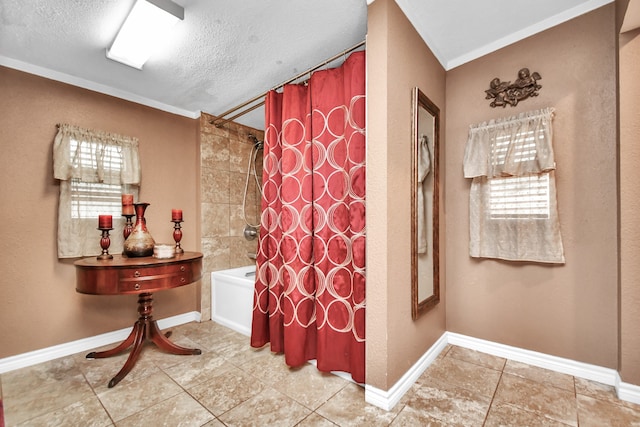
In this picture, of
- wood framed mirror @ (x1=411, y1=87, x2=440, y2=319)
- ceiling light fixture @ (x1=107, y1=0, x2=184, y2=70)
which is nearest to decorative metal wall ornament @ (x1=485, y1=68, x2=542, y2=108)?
wood framed mirror @ (x1=411, y1=87, x2=440, y2=319)

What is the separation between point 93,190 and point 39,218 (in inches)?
15.5

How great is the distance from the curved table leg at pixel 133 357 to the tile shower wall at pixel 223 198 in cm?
80

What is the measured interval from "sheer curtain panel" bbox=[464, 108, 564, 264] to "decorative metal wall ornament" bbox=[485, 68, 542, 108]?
143 millimetres

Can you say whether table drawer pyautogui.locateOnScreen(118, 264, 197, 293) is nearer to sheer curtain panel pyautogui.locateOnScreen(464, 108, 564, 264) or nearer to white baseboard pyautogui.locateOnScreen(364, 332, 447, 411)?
white baseboard pyautogui.locateOnScreen(364, 332, 447, 411)

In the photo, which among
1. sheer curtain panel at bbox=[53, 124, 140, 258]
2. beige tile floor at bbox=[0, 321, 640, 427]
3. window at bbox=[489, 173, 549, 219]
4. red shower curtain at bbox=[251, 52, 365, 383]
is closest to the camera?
beige tile floor at bbox=[0, 321, 640, 427]

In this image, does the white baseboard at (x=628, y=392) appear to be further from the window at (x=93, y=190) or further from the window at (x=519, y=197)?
the window at (x=93, y=190)

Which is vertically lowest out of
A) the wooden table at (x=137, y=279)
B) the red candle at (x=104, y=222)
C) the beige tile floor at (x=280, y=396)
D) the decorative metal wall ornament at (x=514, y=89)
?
the beige tile floor at (x=280, y=396)

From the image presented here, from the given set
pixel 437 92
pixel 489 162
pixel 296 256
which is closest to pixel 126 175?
pixel 296 256

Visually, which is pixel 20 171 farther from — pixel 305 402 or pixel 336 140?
pixel 305 402

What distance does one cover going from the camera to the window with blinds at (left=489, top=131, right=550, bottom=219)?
71.6 inches

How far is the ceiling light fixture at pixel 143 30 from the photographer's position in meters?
1.55

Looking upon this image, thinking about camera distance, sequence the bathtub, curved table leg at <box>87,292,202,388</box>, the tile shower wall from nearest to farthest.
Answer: curved table leg at <box>87,292,202,388</box>, the bathtub, the tile shower wall

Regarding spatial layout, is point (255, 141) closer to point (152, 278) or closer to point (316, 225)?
point (316, 225)

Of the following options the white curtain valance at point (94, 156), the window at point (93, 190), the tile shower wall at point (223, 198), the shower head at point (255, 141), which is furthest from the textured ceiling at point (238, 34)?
the shower head at point (255, 141)
